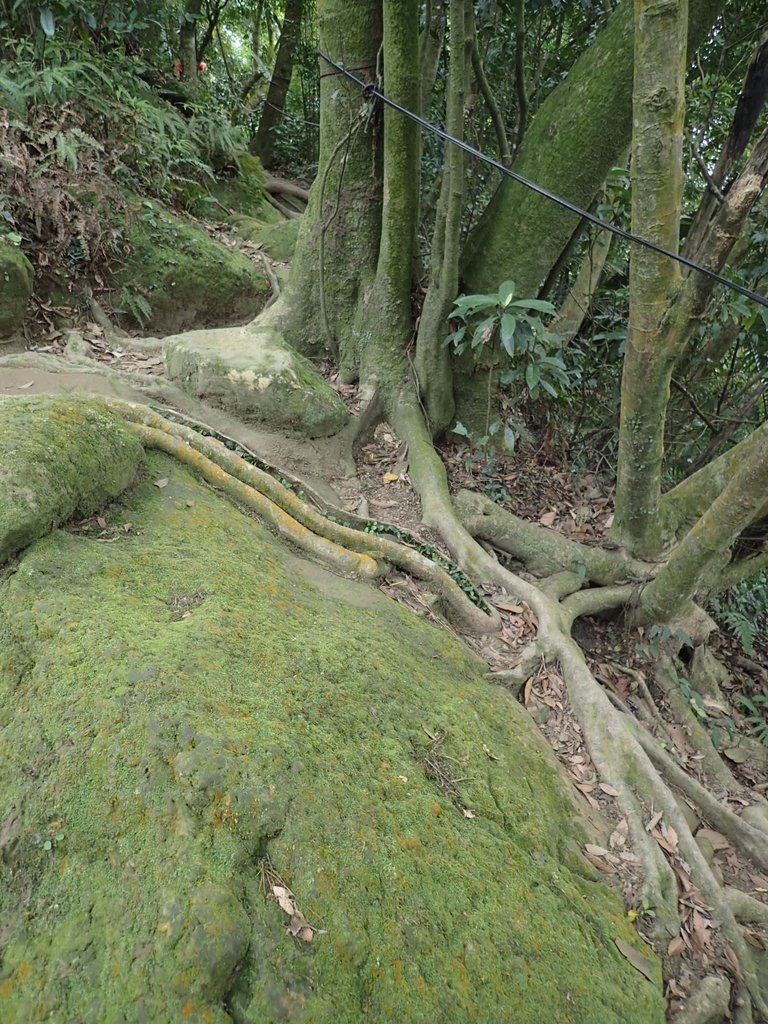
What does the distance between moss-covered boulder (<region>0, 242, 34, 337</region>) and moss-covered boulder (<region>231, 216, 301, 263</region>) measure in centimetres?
272

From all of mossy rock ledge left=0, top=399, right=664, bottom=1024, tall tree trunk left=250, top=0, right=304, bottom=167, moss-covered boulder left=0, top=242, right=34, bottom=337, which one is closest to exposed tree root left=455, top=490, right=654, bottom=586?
mossy rock ledge left=0, top=399, right=664, bottom=1024

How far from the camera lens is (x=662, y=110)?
8.50ft

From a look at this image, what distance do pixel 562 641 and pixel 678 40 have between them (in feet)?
8.81

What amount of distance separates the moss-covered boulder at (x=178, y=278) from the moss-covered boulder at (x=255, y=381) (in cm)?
119

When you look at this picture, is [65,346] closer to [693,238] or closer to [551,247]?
[551,247]

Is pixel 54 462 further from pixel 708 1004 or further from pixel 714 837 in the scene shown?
pixel 714 837

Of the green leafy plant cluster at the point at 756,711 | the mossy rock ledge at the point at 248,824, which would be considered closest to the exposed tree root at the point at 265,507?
the mossy rock ledge at the point at 248,824

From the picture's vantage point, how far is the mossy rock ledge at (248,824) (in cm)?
138

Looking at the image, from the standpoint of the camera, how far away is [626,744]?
2820 millimetres

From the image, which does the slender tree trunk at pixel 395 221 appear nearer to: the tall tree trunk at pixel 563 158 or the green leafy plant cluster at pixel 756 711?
the tall tree trunk at pixel 563 158

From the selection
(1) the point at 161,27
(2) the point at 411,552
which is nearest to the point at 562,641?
(2) the point at 411,552

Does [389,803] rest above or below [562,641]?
above

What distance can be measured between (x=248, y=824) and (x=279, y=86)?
10163 mm

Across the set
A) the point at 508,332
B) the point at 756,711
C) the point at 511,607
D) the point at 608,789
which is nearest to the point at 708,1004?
the point at 608,789
